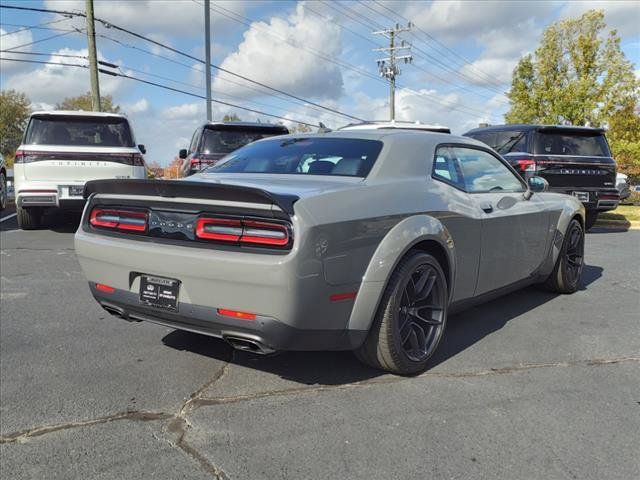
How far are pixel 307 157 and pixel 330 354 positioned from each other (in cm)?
131

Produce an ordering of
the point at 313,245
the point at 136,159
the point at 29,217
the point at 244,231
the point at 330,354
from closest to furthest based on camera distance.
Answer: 1. the point at 313,245
2. the point at 244,231
3. the point at 330,354
4. the point at 136,159
5. the point at 29,217

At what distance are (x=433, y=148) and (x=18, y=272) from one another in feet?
15.7

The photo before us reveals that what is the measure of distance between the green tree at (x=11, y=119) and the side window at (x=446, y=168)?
5495cm

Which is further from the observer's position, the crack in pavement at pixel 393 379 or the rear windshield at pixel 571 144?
the rear windshield at pixel 571 144

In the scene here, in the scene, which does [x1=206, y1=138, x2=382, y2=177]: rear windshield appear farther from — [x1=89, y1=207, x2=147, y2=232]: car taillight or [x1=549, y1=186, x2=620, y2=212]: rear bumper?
[x1=549, y1=186, x2=620, y2=212]: rear bumper

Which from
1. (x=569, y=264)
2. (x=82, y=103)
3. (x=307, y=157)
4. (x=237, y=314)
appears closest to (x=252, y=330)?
(x=237, y=314)

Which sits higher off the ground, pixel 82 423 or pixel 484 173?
pixel 484 173

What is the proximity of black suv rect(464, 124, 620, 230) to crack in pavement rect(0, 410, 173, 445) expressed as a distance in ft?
26.1

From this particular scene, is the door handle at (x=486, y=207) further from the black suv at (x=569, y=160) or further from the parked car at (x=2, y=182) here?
the parked car at (x=2, y=182)

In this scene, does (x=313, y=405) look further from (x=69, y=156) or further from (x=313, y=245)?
(x=69, y=156)

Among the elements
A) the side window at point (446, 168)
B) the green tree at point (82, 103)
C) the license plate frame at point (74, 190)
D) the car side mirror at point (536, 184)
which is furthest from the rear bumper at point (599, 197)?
the green tree at point (82, 103)

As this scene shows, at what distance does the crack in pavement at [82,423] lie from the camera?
265 centimetres

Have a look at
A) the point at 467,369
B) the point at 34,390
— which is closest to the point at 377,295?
the point at 467,369

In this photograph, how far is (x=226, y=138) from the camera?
9.73m
